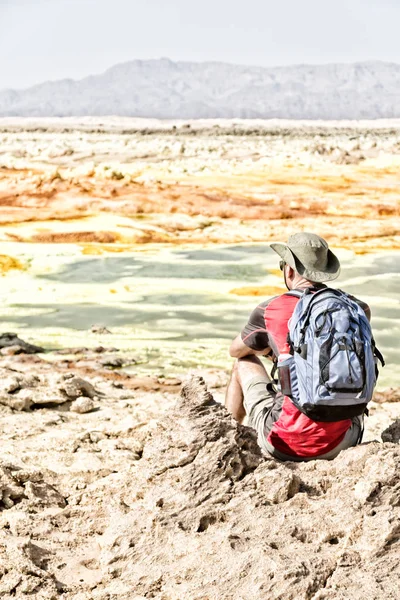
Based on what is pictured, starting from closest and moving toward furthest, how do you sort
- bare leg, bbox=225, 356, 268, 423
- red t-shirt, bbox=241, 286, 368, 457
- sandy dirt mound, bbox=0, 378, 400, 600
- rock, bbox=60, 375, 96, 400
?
sandy dirt mound, bbox=0, 378, 400, 600 → red t-shirt, bbox=241, 286, 368, 457 → bare leg, bbox=225, 356, 268, 423 → rock, bbox=60, 375, 96, 400

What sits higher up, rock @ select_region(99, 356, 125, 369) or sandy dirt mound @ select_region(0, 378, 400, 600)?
sandy dirt mound @ select_region(0, 378, 400, 600)

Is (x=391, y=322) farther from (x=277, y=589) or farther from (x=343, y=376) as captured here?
(x=277, y=589)

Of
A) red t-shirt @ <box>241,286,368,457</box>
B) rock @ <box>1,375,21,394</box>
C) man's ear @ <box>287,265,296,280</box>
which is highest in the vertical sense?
man's ear @ <box>287,265,296,280</box>

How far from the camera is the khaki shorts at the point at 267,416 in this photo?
10.4 ft

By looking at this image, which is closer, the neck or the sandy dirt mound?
the sandy dirt mound

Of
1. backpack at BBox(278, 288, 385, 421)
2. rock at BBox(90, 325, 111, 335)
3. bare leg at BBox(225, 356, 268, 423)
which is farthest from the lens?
rock at BBox(90, 325, 111, 335)

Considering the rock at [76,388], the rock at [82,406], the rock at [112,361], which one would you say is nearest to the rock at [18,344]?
the rock at [112,361]

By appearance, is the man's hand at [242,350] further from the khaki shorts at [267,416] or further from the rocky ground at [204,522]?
the rocky ground at [204,522]

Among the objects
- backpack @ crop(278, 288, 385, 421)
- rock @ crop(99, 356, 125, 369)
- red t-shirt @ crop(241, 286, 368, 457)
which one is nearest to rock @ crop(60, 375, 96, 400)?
rock @ crop(99, 356, 125, 369)

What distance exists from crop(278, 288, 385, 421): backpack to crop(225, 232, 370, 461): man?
175 mm

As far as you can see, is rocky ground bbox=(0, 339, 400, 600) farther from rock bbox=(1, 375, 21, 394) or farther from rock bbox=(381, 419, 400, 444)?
rock bbox=(1, 375, 21, 394)

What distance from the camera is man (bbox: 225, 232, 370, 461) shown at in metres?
3.16

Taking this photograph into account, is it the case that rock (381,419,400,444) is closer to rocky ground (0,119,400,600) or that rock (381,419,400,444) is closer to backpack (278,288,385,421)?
rocky ground (0,119,400,600)

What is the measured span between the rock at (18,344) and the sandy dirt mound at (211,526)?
10.0 feet
